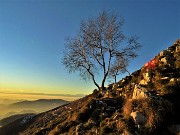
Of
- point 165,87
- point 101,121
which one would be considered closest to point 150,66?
point 165,87

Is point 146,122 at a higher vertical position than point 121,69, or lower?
lower

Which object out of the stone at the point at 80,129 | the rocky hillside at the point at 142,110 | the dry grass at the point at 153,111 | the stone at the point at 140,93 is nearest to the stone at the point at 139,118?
the rocky hillside at the point at 142,110

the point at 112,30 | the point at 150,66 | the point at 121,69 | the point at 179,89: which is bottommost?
the point at 179,89

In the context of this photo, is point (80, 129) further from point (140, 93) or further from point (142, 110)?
point (140, 93)

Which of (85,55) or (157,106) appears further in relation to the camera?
(85,55)

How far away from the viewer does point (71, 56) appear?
4216 cm

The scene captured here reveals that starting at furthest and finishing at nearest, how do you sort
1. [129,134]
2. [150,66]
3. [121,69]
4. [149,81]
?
1. [121,69]
2. [150,66]
3. [149,81]
4. [129,134]

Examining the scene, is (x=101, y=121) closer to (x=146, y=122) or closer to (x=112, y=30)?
(x=146, y=122)

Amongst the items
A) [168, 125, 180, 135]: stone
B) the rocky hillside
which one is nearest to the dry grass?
the rocky hillside

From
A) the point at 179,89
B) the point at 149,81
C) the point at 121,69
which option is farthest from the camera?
the point at 121,69

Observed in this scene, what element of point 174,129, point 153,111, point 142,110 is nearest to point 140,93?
point 142,110

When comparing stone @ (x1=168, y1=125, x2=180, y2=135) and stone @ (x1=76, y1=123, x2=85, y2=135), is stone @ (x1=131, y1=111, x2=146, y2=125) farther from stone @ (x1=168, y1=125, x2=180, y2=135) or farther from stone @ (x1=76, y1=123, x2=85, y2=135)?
stone @ (x1=76, y1=123, x2=85, y2=135)

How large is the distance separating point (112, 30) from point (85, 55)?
5.74 meters

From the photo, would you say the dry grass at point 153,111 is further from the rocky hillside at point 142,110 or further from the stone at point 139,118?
the stone at point 139,118
